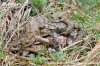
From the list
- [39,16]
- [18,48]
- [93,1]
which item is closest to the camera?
[18,48]

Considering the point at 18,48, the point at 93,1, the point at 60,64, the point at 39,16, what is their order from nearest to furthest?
the point at 60,64 < the point at 18,48 < the point at 39,16 < the point at 93,1

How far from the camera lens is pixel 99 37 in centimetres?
292

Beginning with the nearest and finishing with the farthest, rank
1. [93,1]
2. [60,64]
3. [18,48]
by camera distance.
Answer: [60,64]
[18,48]
[93,1]

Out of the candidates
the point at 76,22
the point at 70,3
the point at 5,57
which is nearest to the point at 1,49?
the point at 5,57

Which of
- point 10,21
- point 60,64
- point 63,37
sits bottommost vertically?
point 60,64

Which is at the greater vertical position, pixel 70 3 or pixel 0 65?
pixel 70 3

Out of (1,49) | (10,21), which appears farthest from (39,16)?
(1,49)

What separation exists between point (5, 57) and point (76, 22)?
0.84 m

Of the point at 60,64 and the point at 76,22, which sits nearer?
the point at 60,64

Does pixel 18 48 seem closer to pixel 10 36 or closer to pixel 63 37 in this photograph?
pixel 10 36

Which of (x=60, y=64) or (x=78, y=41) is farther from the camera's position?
(x=78, y=41)

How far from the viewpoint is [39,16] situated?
3.11 meters

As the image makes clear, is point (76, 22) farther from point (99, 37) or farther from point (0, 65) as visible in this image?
point (0, 65)

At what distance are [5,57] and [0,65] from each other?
0.27ft
